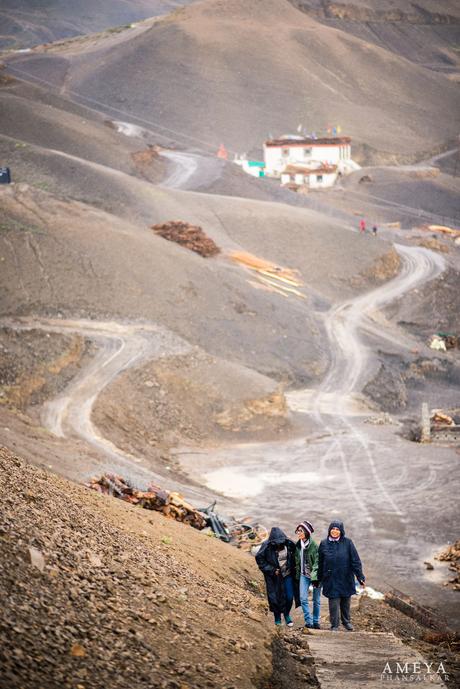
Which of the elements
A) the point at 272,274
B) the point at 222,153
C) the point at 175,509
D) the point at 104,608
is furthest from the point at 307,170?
the point at 104,608

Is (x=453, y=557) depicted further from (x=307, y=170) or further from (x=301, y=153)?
(x=301, y=153)

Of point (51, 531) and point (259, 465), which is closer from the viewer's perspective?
point (51, 531)

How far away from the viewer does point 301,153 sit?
9975 centimetres

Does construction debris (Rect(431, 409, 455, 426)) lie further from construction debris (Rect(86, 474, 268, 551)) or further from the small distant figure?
the small distant figure

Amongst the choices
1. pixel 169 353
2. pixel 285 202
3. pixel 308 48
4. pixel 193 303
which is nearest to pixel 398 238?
pixel 285 202

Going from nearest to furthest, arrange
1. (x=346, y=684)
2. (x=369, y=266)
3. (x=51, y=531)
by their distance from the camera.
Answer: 1. (x=346, y=684)
2. (x=51, y=531)
3. (x=369, y=266)

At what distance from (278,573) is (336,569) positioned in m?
0.85

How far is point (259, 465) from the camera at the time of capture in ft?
111

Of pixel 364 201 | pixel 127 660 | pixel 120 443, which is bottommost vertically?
pixel 364 201

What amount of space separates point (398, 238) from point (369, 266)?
46.7 feet

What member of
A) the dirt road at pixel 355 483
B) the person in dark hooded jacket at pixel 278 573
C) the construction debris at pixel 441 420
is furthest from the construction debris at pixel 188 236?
the person in dark hooded jacket at pixel 278 573

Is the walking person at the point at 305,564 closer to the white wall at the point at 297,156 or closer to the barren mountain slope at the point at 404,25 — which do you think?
the white wall at the point at 297,156

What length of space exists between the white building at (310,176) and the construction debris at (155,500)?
249 feet

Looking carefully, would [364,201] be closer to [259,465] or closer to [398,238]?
[398,238]
